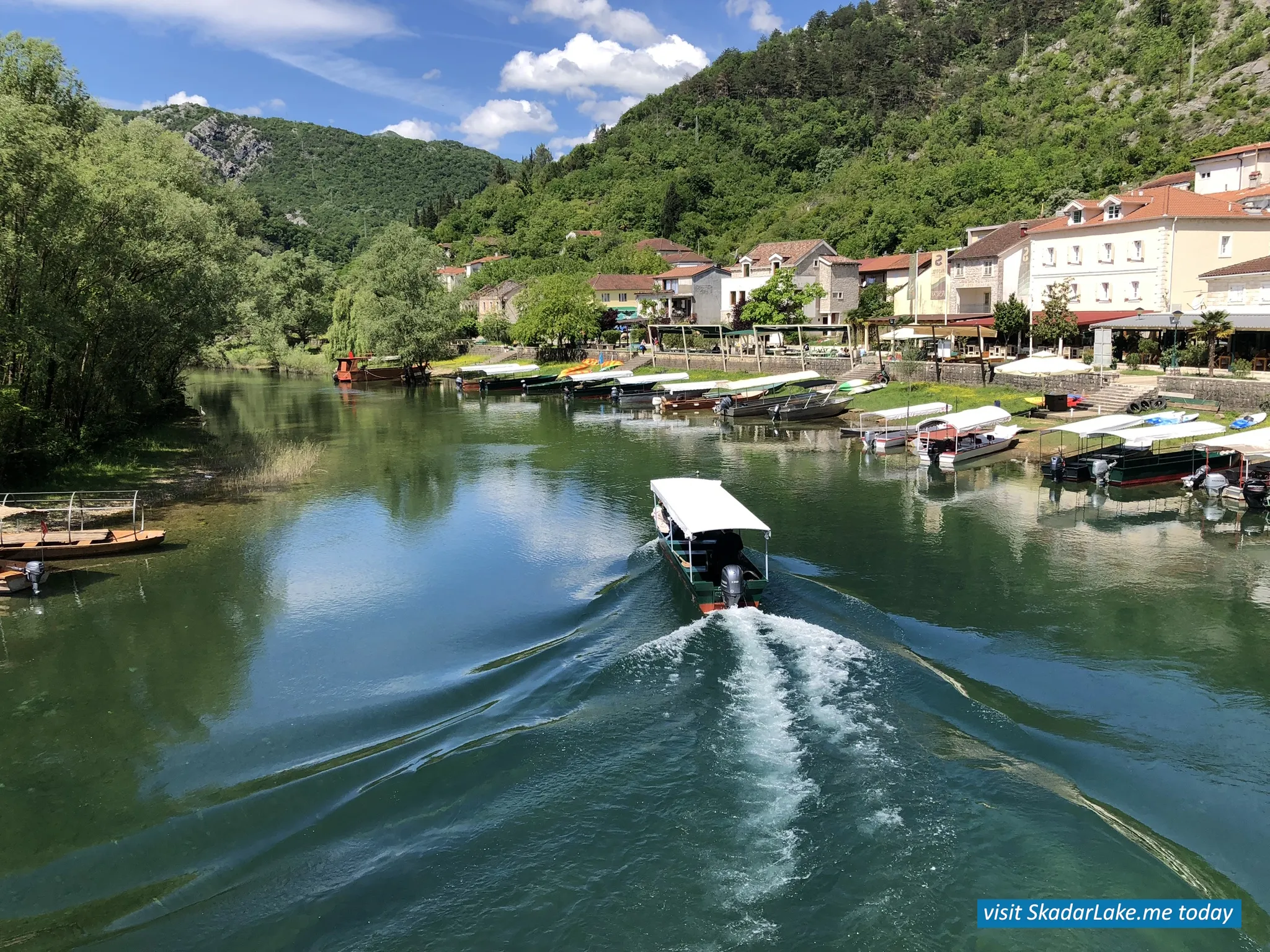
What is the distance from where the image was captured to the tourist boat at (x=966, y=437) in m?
41.9

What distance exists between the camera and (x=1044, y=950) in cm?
1079

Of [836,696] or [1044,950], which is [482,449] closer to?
[836,696]

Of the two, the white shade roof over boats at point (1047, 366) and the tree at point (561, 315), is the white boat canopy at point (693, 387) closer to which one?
the white shade roof over boats at point (1047, 366)

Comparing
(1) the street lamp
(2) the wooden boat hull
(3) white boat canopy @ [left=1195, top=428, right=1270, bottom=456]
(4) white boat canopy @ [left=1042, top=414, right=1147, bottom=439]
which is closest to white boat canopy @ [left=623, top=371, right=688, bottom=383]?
(1) the street lamp

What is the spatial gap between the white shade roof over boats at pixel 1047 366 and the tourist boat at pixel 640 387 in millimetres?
27028

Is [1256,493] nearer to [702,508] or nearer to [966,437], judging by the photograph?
[966,437]

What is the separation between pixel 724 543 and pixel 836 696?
734cm

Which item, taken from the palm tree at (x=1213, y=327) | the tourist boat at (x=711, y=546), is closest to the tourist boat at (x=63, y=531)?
the tourist boat at (x=711, y=546)

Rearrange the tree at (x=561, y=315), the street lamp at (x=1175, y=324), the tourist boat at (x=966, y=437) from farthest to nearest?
the tree at (x=561, y=315)
the street lamp at (x=1175, y=324)
the tourist boat at (x=966, y=437)

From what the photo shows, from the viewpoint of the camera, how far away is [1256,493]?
30078mm

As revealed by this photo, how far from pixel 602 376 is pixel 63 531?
51045mm

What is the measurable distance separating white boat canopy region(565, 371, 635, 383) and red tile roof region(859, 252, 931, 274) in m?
28.0

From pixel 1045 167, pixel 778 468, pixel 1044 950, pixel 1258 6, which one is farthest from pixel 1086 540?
pixel 1258 6

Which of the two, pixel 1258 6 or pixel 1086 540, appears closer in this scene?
pixel 1086 540
